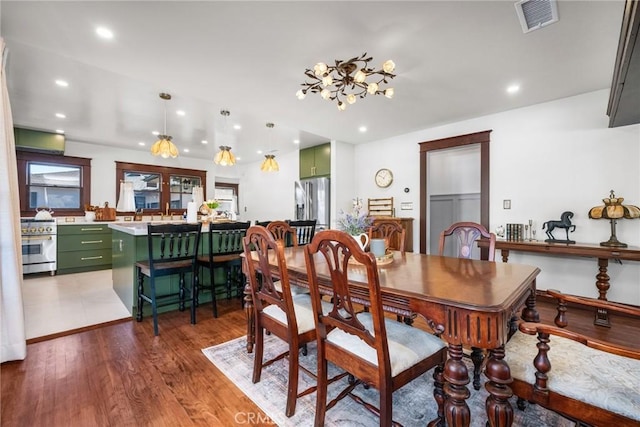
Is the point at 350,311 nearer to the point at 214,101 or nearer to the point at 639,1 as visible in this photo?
the point at 639,1

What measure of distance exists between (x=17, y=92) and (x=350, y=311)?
15.4 feet

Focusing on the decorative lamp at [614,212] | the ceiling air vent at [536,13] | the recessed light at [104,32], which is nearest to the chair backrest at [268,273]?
the recessed light at [104,32]

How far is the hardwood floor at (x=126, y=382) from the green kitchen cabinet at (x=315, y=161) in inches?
150

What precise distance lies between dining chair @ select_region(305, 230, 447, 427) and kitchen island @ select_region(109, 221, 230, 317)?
93.3 inches

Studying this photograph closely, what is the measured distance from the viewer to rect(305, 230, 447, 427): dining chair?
3.57 ft

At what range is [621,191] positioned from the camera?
297 centimetres

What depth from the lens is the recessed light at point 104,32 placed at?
6.74 feet

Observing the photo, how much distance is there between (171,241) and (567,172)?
464cm

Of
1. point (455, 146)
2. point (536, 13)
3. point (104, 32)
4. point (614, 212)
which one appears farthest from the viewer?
point (455, 146)

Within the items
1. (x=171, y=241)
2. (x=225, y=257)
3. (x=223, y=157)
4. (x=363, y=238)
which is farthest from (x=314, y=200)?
(x=363, y=238)

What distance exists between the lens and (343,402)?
5.18 ft

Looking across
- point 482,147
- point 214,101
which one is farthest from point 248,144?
point 482,147

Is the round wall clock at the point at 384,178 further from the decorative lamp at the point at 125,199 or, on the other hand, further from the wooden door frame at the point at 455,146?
the decorative lamp at the point at 125,199

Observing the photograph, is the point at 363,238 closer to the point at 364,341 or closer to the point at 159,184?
the point at 364,341
